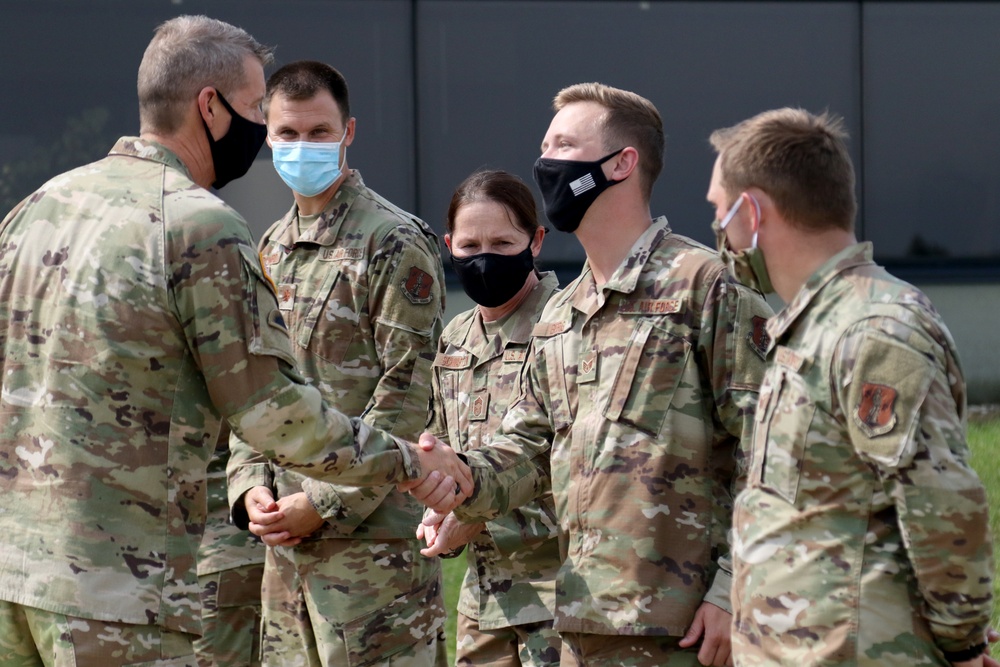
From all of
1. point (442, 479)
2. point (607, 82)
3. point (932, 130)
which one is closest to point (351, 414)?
point (442, 479)

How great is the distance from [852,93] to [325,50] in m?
4.45

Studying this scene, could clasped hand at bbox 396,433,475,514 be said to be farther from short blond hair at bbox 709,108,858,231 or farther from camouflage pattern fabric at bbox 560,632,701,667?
short blond hair at bbox 709,108,858,231

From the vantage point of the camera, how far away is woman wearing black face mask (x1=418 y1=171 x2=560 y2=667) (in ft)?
12.0

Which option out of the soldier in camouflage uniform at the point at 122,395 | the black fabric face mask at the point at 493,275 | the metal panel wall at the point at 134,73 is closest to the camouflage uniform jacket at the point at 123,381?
the soldier in camouflage uniform at the point at 122,395

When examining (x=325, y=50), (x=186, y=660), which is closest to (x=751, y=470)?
(x=186, y=660)

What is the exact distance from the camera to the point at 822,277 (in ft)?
8.34

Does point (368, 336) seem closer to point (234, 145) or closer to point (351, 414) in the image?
point (351, 414)

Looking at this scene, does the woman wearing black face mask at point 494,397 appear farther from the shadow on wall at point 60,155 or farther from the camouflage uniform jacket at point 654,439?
the shadow on wall at point 60,155

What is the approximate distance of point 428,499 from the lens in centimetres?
342

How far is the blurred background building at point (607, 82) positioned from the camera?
9367mm

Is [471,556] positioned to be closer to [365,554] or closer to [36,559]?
[365,554]

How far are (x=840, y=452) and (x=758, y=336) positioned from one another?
0.64 metres

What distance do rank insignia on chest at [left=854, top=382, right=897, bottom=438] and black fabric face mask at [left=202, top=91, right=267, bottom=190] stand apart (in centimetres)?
168

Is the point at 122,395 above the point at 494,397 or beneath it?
above
